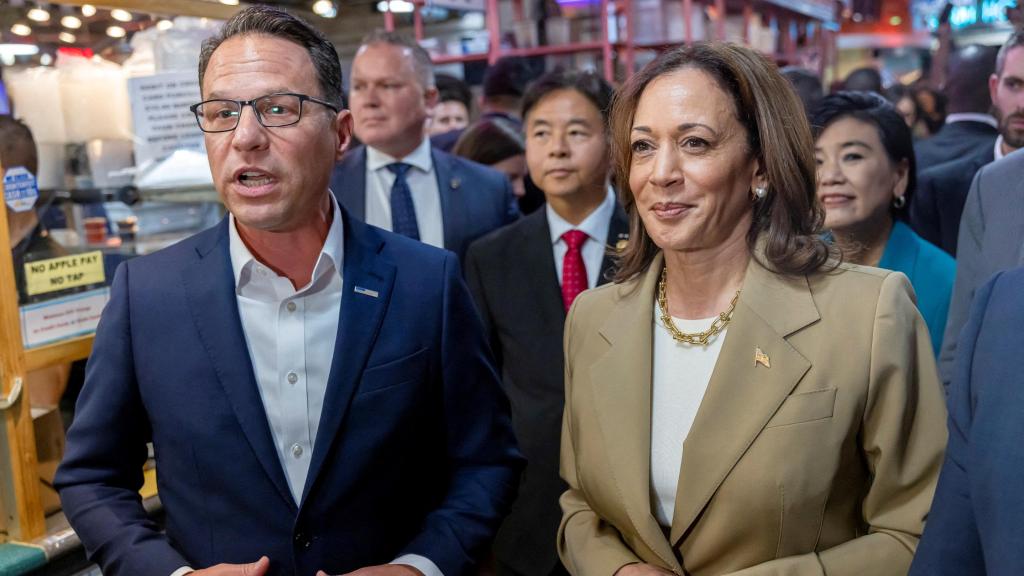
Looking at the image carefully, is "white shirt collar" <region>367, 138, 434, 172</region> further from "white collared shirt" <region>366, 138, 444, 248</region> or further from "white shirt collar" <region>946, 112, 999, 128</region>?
"white shirt collar" <region>946, 112, 999, 128</region>

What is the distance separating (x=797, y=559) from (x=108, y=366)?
128 centimetres

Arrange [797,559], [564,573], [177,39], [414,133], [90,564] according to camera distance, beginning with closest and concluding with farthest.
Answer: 1. [797,559]
2. [90,564]
3. [564,573]
4. [177,39]
5. [414,133]

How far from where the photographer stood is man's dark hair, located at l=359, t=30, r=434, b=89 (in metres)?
3.77

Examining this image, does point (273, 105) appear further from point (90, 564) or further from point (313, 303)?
point (90, 564)

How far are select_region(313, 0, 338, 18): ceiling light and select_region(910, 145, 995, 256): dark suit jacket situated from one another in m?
3.00

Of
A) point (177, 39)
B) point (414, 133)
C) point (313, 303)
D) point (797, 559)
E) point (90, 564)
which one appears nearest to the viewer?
point (797, 559)

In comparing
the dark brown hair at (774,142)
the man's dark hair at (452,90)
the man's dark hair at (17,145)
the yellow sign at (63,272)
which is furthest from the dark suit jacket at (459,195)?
the man's dark hair at (452,90)

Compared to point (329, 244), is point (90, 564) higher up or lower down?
lower down

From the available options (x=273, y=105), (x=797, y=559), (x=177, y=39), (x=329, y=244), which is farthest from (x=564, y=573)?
(x=177, y=39)

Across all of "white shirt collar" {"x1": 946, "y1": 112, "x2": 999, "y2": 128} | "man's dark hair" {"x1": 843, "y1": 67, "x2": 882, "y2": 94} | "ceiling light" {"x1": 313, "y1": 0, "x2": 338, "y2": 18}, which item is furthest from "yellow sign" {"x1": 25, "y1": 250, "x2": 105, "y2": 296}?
"man's dark hair" {"x1": 843, "y1": 67, "x2": 882, "y2": 94}

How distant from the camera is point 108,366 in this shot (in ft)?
5.83

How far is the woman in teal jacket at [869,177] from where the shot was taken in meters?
2.86

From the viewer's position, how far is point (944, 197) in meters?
3.87

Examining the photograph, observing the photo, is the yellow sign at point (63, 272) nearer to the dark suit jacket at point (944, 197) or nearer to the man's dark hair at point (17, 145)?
the man's dark hair at point (17, 145)
